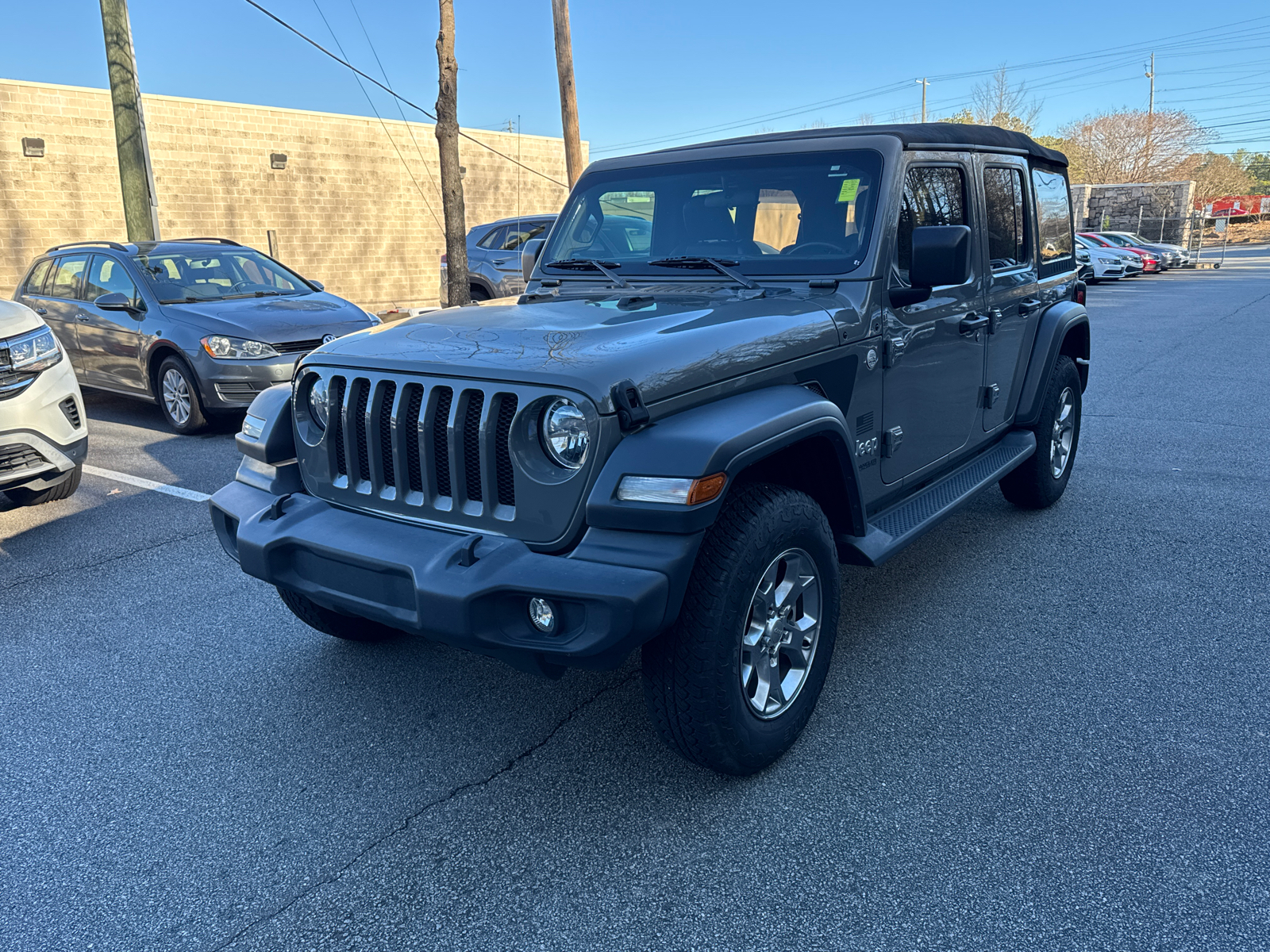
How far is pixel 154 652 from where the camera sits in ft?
12.8

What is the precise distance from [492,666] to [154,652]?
4.71ft

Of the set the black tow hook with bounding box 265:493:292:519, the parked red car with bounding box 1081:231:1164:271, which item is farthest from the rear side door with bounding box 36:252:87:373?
the parked red car with bounding box 1081:231:1164:271

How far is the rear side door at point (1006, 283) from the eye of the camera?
4.43m

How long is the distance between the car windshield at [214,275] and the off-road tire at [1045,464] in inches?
269

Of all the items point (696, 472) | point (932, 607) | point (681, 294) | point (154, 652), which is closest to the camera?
point (696, 472)

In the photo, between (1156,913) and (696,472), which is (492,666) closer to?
(696,472)

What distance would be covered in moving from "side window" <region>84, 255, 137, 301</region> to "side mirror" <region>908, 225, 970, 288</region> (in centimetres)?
746

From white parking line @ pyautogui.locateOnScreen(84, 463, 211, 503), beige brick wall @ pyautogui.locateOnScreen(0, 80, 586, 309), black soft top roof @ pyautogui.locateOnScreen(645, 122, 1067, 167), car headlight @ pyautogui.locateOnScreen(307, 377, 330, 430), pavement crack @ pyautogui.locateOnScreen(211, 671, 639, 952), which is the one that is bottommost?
pavement crack @ pyautogui.locateOnScreen(211, 671, 639, 952)

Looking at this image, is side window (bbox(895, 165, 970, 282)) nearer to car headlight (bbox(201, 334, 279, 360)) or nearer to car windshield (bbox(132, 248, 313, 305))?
car headlight (bbox(201, 334, 279, 360))

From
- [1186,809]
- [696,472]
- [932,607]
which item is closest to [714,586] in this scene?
[696,472]

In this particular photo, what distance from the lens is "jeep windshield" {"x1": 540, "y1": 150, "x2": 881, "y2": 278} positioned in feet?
11.8

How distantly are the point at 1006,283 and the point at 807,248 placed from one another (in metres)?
1.49

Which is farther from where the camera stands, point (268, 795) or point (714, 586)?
point (268, 795)

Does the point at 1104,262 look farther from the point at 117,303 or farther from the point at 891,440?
the point at 891,440
